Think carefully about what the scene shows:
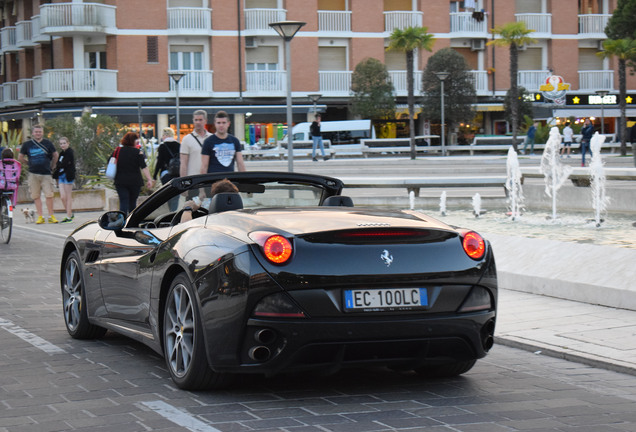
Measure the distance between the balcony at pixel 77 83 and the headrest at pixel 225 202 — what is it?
149 feet

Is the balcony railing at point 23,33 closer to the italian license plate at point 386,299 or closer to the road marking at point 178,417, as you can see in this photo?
the road marking at point 178,417

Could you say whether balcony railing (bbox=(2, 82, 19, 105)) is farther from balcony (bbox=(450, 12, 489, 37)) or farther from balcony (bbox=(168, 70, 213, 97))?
balcony (bbox=(450, 12, 489, 37))

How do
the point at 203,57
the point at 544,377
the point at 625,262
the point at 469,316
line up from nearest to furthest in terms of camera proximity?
the point at 469,316 → the point at 544,377 → the point at 625,262 → the point at 203,57

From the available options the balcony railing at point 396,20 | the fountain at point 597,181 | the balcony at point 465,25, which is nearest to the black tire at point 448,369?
the fountain at point 597,181

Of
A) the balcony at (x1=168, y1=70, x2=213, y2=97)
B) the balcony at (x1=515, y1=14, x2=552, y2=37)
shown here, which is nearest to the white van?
the balcony at (x1=168, y1=70, x2=213, y2=97)

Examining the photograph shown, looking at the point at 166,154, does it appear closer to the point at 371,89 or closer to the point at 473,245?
the point at 473,245

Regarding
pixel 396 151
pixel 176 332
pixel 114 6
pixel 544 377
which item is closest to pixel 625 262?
pixel 544 377

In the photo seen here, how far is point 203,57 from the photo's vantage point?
5406 cm

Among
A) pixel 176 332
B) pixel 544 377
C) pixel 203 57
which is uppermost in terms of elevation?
pixel 203 57

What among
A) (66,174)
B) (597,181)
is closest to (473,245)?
(597,181)

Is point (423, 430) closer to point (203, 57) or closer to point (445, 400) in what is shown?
point (445, 400)

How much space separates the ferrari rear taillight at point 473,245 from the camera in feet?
19.5

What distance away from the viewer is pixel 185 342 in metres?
5.98

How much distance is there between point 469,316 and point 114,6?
160 feet
